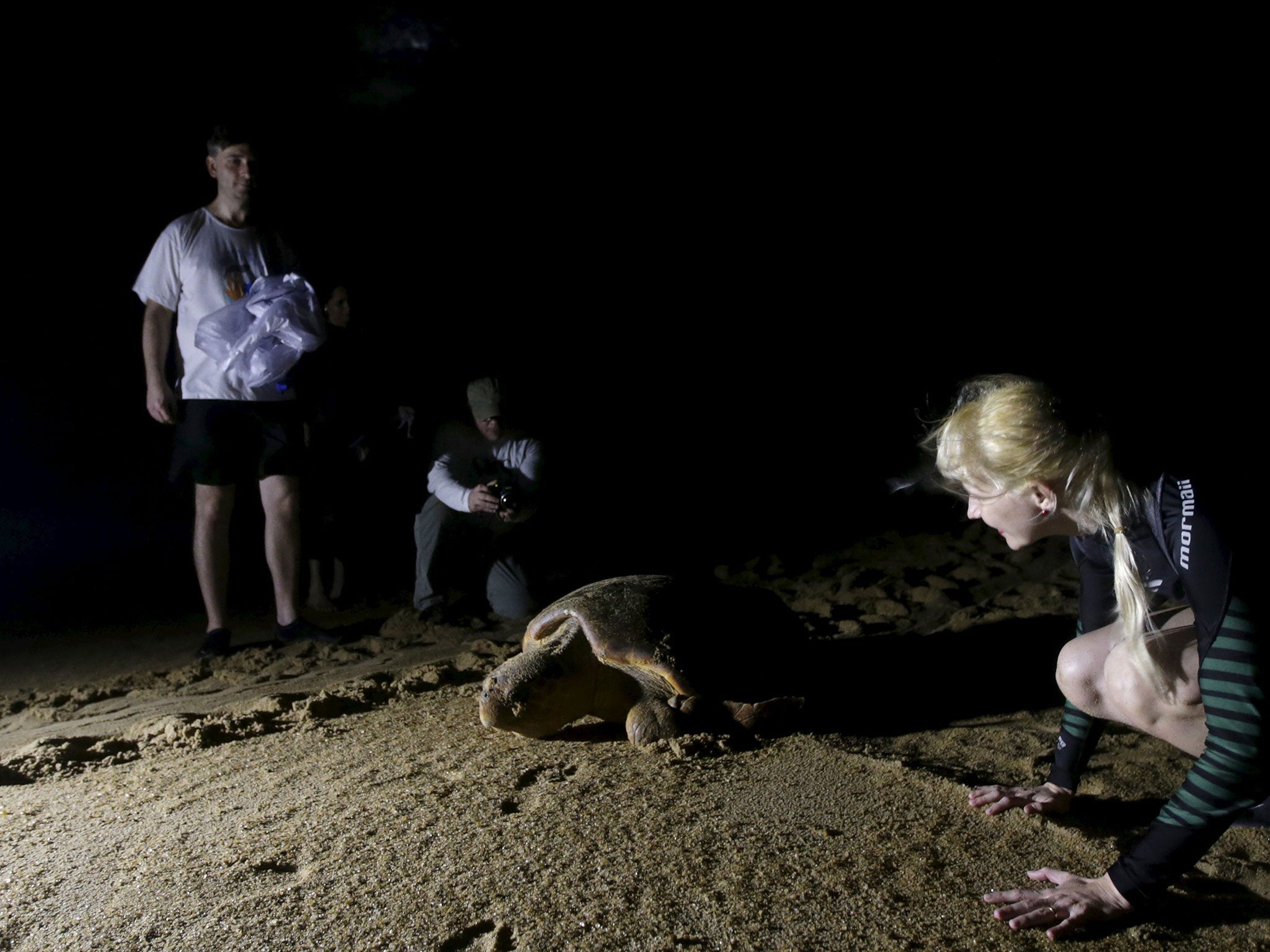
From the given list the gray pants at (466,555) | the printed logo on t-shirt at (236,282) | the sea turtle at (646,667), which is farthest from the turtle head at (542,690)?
the printed logo on t-shirt at (236,282)

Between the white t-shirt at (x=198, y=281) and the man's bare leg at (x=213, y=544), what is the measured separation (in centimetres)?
38

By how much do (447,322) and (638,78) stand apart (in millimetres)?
3978

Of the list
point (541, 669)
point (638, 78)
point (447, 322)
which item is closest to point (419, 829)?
point (541, 669)

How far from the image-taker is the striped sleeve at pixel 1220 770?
3.67 ft

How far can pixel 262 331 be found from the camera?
311 centimetres

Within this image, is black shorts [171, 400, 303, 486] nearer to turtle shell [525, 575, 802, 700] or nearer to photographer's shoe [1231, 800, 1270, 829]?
turtle shell [525, 575, 802, 700]

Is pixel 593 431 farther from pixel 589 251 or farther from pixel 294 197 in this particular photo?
pixel 294 197

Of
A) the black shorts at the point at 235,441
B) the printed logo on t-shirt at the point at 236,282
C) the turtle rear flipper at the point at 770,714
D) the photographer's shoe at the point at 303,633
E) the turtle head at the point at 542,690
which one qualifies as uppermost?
the printed logo on t-shirt at the point at 236,282

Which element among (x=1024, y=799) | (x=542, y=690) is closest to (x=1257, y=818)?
(x=1024, y=799)

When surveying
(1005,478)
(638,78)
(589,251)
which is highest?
(638,78)

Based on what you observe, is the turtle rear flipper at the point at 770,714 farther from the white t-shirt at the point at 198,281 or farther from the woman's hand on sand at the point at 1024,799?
the white t-shirt at the point at 198,281

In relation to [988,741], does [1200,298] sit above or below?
above

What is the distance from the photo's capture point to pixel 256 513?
23.0 feet

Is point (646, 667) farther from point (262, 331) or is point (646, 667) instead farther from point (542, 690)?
point (262, 331)
